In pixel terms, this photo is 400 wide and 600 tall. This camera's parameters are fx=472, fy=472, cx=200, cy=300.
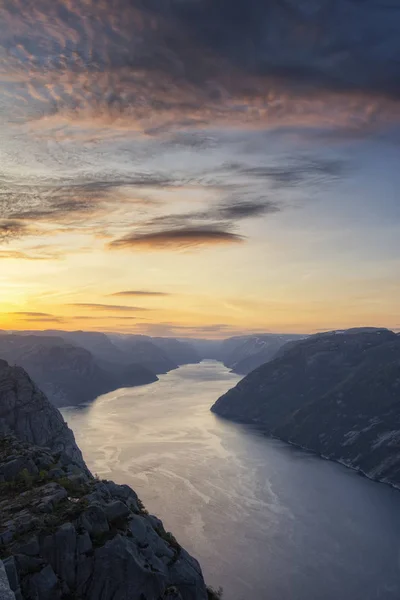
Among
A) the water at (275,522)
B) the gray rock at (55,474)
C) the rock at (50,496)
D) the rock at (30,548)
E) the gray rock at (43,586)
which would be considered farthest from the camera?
the water at (275,522)

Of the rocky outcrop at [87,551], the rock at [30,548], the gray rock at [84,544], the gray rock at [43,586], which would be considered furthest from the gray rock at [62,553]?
the gray rock at [43,586]

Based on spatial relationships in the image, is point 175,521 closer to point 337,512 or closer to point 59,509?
point 337,512

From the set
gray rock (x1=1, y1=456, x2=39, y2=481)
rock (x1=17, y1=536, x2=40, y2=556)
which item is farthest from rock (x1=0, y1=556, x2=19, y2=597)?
gray rock (x1=1, y1=456, x2=39, y2=481)

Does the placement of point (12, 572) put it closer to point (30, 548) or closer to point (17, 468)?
point (30, 548)

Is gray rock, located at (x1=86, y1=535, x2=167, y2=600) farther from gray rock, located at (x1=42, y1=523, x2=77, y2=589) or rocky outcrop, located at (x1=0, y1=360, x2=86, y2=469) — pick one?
rocky outcrop, located at (x1=0, y1=360, x2=86, y2=469)

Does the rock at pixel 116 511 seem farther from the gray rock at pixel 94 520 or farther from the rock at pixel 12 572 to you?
the rock at pixel 12 572

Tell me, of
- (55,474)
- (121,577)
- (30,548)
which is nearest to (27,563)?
(30,548)
